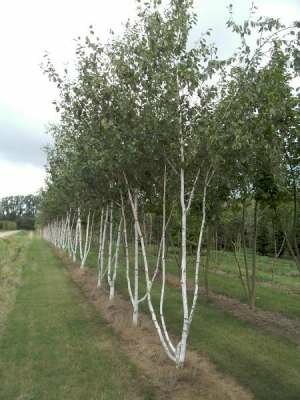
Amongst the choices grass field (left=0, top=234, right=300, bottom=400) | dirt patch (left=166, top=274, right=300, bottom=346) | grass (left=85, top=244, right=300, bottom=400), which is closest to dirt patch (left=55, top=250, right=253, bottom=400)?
grass field (left=0, top=234, right=300, bottom=400)

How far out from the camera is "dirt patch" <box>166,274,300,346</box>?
13.0 metres

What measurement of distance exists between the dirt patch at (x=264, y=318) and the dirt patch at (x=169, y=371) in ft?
10.5

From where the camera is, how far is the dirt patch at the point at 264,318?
42.7 ft

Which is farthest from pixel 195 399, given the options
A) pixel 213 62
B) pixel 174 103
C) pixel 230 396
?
pixel 213 62

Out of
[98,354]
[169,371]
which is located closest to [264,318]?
[98,354]

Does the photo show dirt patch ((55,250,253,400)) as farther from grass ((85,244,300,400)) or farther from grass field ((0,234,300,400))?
grass ((85,244,300,400))

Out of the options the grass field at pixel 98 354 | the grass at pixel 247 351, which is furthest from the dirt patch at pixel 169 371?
the grass at pixel 247 351

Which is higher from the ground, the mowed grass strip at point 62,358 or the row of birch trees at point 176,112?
the row of birch trees at point 176,112

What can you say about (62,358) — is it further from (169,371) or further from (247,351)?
(247,351)

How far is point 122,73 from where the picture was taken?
980 centimetres

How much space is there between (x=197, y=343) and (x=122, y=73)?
631cm

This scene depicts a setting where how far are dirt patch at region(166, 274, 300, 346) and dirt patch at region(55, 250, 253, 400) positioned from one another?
3.21 m

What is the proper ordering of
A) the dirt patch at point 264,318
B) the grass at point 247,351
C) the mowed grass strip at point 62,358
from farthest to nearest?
the dirt patch at point 264,318, the grass at point 247,351, the mowed grass strip at point 62,358

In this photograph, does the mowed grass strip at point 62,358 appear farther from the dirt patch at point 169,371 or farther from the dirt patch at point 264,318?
the dirt patch at point 264,318
